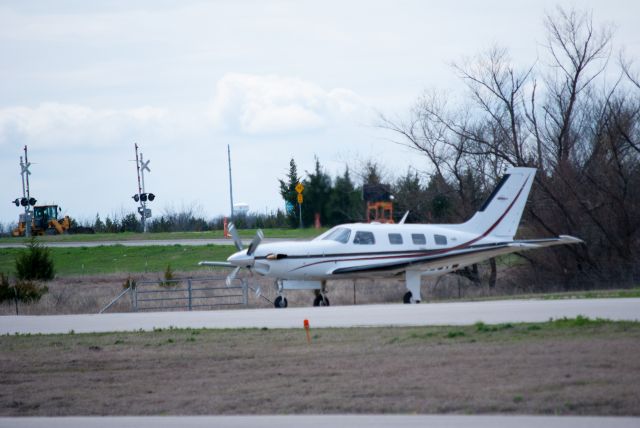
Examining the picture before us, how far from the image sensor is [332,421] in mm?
11094

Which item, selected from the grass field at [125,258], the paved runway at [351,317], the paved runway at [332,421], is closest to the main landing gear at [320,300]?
the paved runway at [351,317]

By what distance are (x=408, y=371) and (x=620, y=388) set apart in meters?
3.29

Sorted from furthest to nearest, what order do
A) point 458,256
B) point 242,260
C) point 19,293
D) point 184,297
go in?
1. point 19,293
2. point 184,297
3. point 458,256
4. point 242,260

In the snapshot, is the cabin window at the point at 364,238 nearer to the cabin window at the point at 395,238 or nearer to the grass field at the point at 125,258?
the cabin window at the point at 395,238

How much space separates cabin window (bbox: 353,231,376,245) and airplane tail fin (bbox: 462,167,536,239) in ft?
11.4

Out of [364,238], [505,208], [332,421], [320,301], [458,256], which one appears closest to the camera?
[332,421]

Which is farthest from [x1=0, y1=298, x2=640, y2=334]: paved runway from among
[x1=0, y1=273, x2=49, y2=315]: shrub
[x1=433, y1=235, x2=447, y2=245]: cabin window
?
[x1=0, y1=273, x2=49, y2=315]: shrub

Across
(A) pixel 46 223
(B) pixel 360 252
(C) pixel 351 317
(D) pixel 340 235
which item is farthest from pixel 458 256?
(A) pixel 46 223

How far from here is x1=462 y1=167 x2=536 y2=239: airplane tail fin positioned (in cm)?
3216

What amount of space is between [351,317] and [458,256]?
955 centimetres

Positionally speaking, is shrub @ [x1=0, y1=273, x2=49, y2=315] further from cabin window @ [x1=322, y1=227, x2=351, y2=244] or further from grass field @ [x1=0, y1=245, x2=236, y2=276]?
grass field @ [x1=0, y1=245, x2=236, y2=276]

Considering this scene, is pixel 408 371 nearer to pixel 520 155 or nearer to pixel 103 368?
pixel 103 368

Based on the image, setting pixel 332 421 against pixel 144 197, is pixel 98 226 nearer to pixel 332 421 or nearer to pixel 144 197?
pixel 144 197

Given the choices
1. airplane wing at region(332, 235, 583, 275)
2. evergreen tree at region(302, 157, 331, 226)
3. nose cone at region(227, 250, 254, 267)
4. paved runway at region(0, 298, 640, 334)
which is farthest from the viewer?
evergreen tree at region(302, 157, 331, 226)
